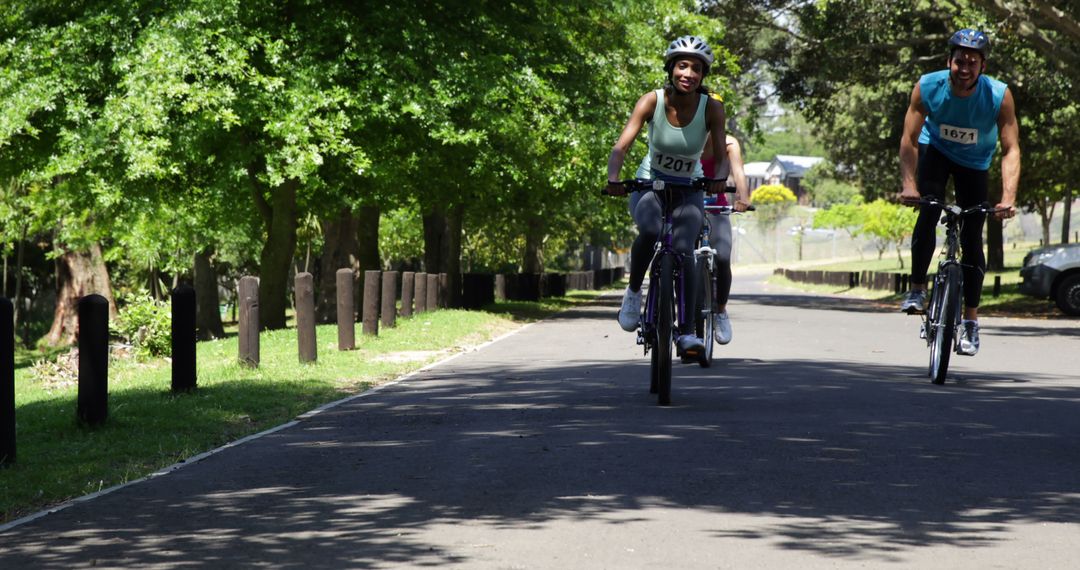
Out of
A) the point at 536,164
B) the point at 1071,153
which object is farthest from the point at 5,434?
the point at 1071,153

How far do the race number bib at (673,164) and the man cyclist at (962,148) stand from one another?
152 centimetres

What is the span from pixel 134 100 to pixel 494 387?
10.6 metres

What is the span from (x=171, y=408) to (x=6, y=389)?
2614 millimetres

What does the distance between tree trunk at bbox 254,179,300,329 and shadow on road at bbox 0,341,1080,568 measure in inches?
574

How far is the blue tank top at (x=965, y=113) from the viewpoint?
388 inches

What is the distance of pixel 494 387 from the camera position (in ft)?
38.0

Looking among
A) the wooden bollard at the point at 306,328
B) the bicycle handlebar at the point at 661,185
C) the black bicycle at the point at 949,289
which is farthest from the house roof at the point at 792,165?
the bicycle handlebar at the point at 661,185

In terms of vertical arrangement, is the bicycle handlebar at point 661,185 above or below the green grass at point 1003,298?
above

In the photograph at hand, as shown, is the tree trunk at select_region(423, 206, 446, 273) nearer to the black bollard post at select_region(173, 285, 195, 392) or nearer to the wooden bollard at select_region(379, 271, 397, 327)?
the wooden bollard at select_region(379, 271, 397, 327)

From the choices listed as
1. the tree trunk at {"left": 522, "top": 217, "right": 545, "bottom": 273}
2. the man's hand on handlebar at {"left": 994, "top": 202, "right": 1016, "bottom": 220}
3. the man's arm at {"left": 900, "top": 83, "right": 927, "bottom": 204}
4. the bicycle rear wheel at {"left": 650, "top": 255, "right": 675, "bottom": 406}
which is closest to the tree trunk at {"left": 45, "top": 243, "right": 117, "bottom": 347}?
the tree trunk at {"left": 522, "top": 217, "right": 545, "bottom": 273}

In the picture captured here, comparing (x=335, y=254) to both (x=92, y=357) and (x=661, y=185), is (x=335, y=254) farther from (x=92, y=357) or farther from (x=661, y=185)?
(x=661, y=185)

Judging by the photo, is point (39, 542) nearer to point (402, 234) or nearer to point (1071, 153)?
point (1071, 153)

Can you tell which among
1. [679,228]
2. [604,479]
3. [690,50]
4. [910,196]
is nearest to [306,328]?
[679,228]

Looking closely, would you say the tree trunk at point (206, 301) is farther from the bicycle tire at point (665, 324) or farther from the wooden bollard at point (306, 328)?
the bicycle tire at point (665, 324)
